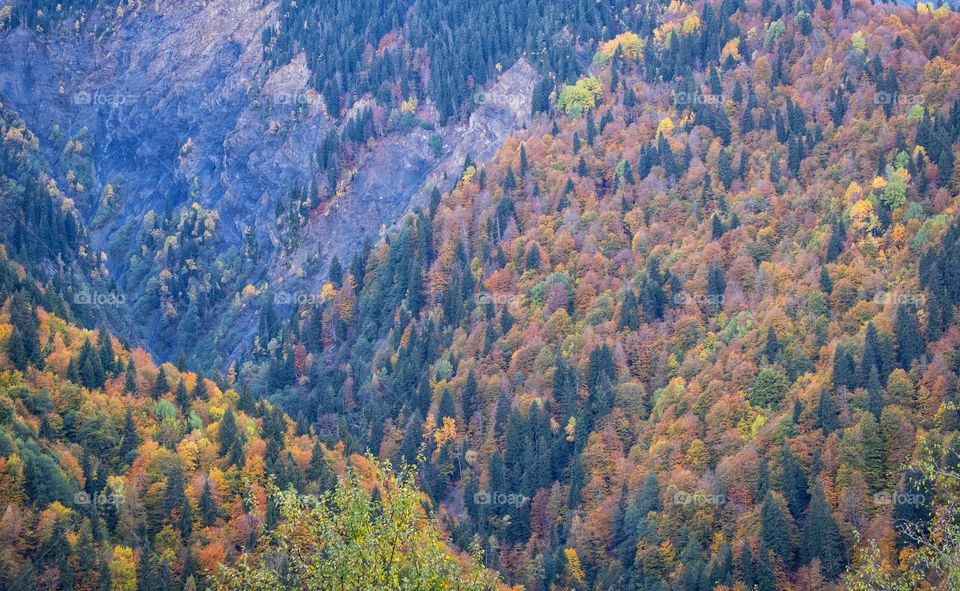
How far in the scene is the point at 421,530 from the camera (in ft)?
170

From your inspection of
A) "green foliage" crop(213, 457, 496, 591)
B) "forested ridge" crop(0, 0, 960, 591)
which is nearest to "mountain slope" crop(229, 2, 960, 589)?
"forested ridge" crop(0, 0, 960, 591)

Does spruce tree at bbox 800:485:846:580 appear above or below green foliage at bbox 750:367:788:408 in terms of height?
below

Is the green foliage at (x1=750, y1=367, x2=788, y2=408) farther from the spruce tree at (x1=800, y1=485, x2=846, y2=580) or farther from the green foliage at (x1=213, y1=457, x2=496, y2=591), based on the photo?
the green foliage at (x1=213, y1=457, x2=496, y2=591)

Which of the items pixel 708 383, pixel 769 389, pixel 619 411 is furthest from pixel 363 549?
pixel 619 411

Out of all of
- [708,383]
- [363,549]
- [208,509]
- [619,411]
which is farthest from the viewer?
[619,411]

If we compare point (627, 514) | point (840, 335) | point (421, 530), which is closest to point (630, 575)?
point (627, 514)

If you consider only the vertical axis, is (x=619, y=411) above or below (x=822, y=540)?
below

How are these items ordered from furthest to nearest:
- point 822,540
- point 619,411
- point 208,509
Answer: point 619,411 → point 822,540 → point 208,509

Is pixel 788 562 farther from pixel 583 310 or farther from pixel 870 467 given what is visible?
pixel 583 310

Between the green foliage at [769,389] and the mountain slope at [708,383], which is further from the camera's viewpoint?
the green foliage at [769,389]

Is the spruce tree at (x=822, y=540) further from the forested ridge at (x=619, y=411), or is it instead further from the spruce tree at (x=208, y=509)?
the spruce tree at (x=208, y=509)

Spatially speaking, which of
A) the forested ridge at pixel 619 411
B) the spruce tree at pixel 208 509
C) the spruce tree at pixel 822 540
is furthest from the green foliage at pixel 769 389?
the spruce tree at pixel 208 509

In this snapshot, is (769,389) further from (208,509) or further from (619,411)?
(208,509)

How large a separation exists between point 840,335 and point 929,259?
16391 millimetres
